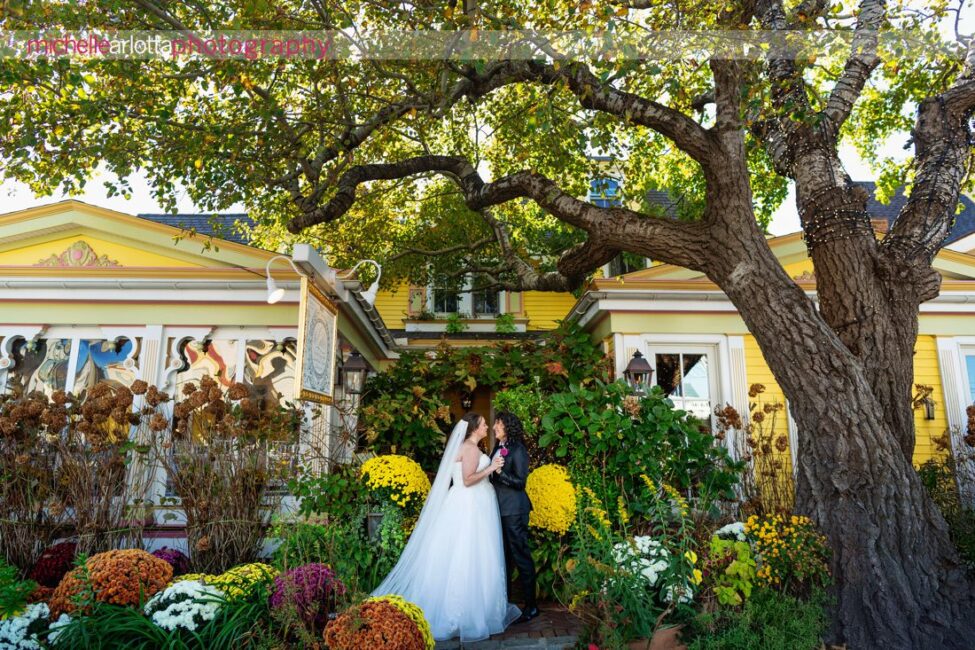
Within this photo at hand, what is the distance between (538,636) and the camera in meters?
5.60

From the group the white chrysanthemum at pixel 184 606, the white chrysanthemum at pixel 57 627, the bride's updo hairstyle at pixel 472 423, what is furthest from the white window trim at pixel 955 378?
the white chrysanthemum at pixel 57 627

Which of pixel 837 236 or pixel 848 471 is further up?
pixel 837 236

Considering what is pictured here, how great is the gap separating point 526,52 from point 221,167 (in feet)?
14.6

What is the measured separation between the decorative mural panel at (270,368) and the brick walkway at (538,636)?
15.2 feet

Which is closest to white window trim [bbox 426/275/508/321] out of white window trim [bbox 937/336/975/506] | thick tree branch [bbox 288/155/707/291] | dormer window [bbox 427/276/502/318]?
dormer window [bbox 427/276/502/318]

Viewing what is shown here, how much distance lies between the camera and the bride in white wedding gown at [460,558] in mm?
5648

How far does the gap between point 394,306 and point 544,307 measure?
3732 millimetres

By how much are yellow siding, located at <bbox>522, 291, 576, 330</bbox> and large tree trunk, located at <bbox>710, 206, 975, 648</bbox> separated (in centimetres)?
994

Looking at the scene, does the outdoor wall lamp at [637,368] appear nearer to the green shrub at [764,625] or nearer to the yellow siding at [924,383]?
the yellow siding at [924,383]

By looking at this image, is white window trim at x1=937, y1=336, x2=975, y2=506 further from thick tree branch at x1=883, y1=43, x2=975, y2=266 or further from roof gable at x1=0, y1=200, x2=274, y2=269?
roof gable at x1=0, y1=200, x2=274, y2=269

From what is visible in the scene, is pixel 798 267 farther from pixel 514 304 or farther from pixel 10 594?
pixel 10 594

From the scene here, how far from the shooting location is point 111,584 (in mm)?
4535

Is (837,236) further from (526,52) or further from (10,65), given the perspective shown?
(10,65)

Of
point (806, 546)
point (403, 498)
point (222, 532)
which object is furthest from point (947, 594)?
point (222, 532)
